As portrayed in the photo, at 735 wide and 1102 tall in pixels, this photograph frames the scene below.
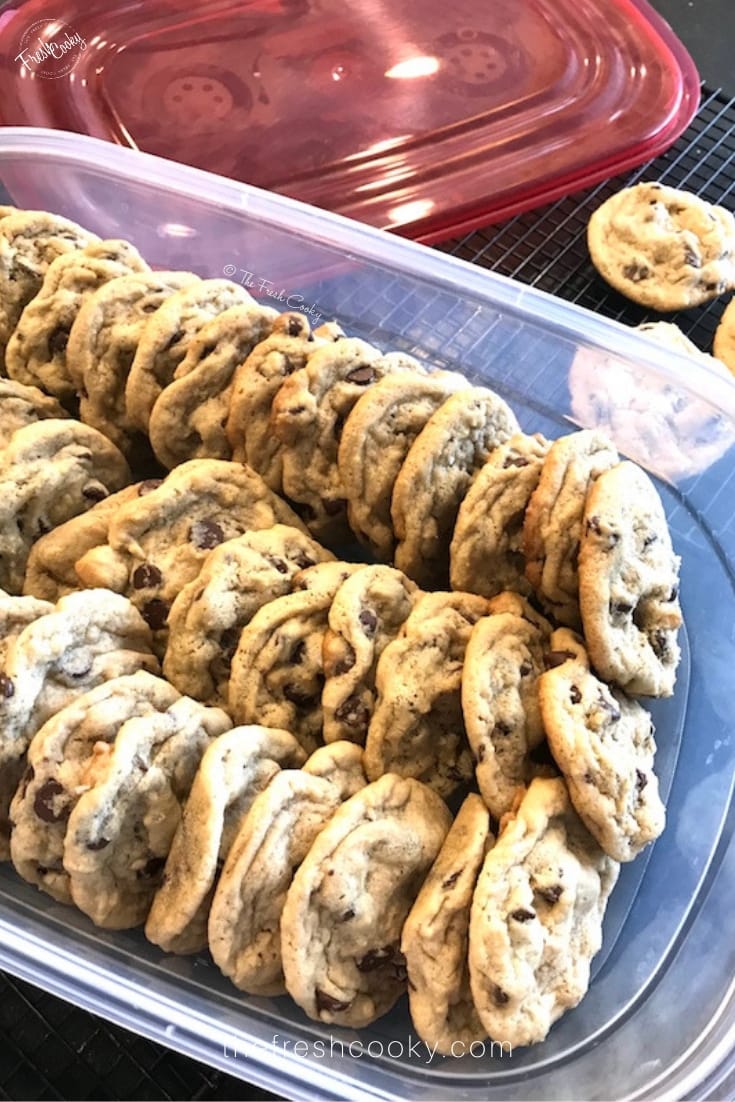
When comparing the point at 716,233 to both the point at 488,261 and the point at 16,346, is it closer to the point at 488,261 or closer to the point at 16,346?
the point at 488,261

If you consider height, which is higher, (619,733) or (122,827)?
(619,733)

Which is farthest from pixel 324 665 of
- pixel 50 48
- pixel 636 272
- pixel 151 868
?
pixel 50 48

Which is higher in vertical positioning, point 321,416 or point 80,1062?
point 321,416

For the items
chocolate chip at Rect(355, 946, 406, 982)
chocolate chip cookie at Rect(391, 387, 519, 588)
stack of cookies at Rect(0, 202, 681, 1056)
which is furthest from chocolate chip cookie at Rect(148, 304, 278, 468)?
chocolate chip at Rect(355, 946, 406, 982)

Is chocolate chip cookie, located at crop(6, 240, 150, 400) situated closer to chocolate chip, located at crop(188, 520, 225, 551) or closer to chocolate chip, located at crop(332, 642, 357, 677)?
chocolate chip, located at crop(188, 520, 225, 551)

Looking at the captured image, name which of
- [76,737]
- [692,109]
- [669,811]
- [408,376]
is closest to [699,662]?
[669,811]

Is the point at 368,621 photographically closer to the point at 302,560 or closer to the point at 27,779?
the point at 302,560
